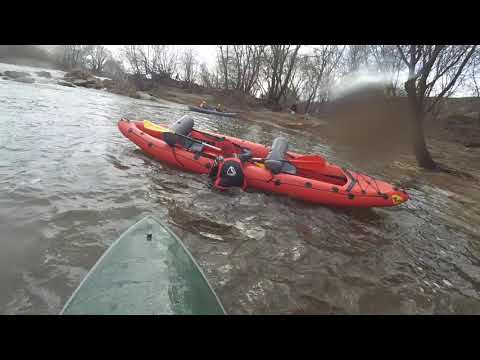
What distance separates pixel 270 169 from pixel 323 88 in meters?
6.37

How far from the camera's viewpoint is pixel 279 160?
5.25m

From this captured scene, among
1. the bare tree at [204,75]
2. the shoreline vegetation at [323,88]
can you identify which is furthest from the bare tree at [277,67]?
the bare tree at [204,75]

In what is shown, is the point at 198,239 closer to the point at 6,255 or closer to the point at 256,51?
the point at 6,255

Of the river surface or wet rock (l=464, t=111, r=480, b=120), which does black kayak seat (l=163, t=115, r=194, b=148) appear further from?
wet rock (l=464, t=111, r=480, b=120)

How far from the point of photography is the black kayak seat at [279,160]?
204 inches

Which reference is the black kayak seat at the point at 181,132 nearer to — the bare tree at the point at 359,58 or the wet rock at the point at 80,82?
the bare tree at the point at 359,58

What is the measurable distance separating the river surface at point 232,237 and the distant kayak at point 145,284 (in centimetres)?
52

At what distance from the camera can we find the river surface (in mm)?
2773

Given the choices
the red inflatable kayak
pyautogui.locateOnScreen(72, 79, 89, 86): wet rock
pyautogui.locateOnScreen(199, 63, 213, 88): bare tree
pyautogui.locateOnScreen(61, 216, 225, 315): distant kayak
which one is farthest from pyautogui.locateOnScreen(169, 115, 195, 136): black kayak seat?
pyautogui.locateOnScreen(199, 63, 213, 88): bare tree

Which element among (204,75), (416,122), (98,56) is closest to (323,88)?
(416,122)

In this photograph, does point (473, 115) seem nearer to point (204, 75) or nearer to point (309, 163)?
point (309, 163)

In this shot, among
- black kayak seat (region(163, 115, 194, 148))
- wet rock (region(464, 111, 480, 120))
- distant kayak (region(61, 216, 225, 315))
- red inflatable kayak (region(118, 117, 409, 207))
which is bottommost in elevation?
distant kayak (region(61, 216, 225, 315))
